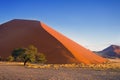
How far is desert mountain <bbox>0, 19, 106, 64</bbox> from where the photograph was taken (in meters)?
77.5

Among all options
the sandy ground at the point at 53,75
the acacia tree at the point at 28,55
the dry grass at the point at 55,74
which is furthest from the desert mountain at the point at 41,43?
the sandy ground at the point at 53,75

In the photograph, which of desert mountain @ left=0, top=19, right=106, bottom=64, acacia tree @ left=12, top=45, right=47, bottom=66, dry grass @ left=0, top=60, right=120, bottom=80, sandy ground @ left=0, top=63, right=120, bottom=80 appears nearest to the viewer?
sandy ground @ left=0, top=63, right=120, bottom=80

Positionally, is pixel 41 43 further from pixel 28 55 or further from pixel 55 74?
pixel 55 74

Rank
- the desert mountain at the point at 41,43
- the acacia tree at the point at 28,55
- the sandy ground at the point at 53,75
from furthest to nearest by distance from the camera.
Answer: the desert mountain at the point at 41,43
the acacia tree at the point at 28,55
the sandy ground at the point at 53,75

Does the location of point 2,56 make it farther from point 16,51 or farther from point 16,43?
point 16,51

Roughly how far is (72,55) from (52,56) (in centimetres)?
646

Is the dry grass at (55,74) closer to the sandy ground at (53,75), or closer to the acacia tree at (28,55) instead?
the sandy ground at (53,75)

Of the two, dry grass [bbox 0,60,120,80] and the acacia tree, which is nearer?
dry grass [bbox 0,60,120,80]

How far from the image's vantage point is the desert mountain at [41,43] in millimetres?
77500

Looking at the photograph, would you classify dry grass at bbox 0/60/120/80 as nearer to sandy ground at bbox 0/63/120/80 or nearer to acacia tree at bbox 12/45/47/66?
sandy ground at bbox 0/63/120/80

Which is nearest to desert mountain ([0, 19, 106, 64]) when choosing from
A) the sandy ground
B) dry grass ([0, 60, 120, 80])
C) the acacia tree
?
the acacia tree

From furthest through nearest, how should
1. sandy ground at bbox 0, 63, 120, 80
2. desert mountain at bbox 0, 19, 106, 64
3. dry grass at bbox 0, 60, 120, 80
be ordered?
1. desert mountain at bbox 0, 19, 106, 64
2. dry grass at bbox 0, 60, 120, 80
3. sandy ground at bbox 0, 63, 120, 80

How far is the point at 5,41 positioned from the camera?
86.9 metres

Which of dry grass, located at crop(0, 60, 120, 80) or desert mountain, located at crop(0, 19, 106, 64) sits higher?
desert mountain, located at crop(0, 19, 106, 64)
